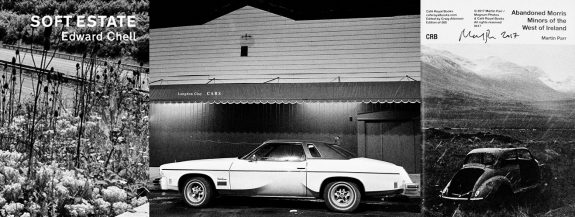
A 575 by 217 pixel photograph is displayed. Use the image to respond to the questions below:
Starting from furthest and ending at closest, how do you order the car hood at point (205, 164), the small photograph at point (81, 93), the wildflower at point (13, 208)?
1. the small photograph at point (81, 93)
2. the car hood at point (205, 164)
3. the wildflower at point (13, 208)

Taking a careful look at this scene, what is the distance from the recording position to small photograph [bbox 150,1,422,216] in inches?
181

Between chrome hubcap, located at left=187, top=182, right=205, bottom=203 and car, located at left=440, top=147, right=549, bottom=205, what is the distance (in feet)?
7.01

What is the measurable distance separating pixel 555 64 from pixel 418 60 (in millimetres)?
1259

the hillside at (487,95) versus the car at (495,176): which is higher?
the hillside at (487,95)

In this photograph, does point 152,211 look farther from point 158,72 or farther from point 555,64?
point 555,64

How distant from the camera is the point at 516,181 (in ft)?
15.8

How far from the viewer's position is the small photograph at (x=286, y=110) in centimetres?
461

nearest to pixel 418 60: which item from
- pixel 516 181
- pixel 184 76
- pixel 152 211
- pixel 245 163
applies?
pixel 516 181

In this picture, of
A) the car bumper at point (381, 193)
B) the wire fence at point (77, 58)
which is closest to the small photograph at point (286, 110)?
the car bumper at point (381, 193)

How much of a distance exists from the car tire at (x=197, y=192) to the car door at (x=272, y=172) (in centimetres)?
22

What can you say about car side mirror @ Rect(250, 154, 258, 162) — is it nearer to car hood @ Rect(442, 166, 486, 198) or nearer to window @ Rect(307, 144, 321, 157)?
window @ Rect(307, 144, 321, 157)

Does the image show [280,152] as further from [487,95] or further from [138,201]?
[487,95]

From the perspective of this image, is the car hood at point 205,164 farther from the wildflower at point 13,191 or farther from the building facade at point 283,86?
the wildflower at point 13,191

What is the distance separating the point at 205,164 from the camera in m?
4.82
